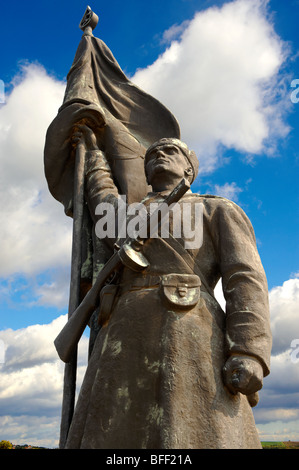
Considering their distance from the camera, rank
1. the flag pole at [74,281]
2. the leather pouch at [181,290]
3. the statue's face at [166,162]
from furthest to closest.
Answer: the statue's face at [166,162], the flag pole at [74,281], the leather pouch at [181,290]

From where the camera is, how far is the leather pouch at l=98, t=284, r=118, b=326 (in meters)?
4.60

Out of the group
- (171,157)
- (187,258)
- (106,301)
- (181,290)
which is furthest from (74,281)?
(171,157)

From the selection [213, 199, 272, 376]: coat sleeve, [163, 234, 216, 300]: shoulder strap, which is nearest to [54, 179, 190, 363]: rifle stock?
[163, 234, 216, 300]: shoulder strap

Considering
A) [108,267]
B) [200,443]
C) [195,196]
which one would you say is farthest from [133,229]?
[200,443]

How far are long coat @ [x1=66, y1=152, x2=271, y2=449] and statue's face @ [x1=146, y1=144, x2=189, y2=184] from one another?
0.74 m

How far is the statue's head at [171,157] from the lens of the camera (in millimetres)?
5242

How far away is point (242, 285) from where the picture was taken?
433 cm

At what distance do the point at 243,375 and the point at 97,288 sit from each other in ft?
5.37

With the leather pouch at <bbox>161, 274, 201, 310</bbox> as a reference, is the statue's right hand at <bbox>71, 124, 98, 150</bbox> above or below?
above

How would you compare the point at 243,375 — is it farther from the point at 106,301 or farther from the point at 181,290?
the point at 106,301

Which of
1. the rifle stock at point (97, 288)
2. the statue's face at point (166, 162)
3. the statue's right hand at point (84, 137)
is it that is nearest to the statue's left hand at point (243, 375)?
the rifle stock at point (97, 288)

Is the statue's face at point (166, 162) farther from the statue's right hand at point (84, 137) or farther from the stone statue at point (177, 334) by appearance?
Answer: the statue's right hand at point (84, 137)

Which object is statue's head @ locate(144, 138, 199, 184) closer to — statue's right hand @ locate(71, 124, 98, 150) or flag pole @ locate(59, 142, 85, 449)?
flag pole @ locate(59, 142, 85, 449)

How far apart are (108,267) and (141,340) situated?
86 cm
